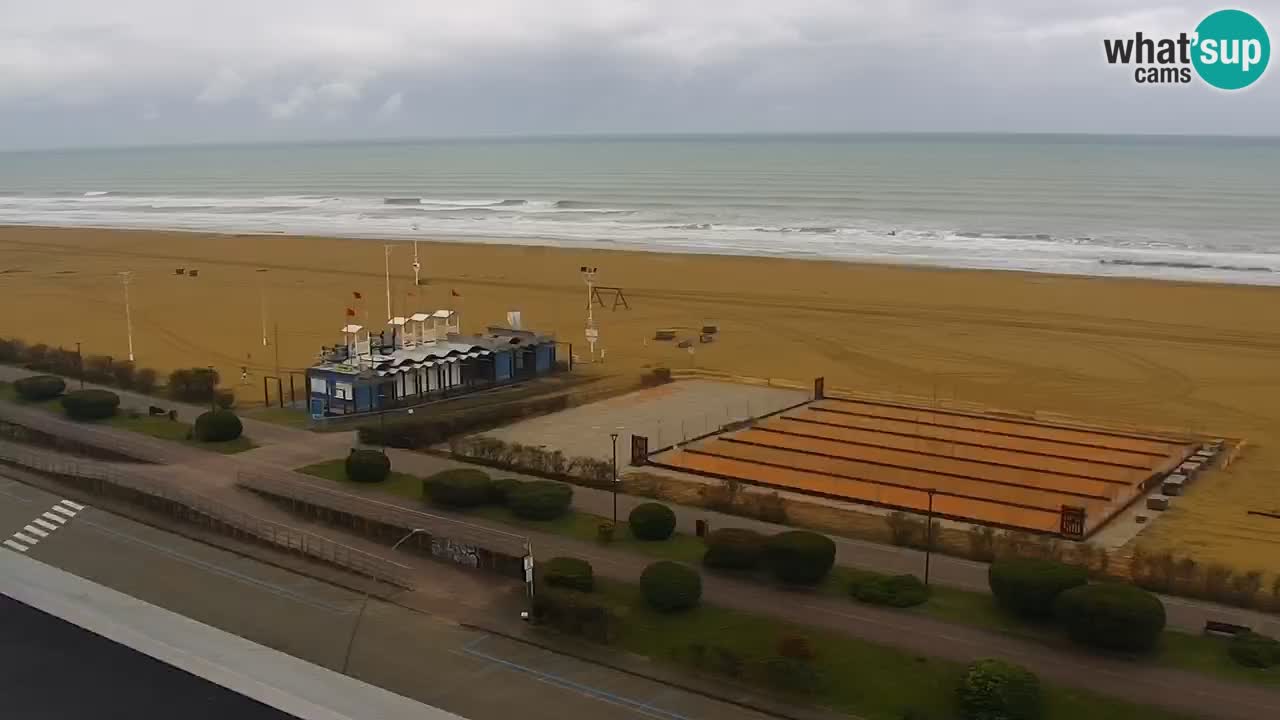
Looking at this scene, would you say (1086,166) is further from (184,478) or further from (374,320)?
(184,478)

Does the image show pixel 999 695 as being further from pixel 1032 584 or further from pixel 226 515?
pixel 226 515

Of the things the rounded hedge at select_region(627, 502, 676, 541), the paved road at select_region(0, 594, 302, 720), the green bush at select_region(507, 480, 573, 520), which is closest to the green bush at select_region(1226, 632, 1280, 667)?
the rounded hedge at select_region(627, 502, 676, 541)

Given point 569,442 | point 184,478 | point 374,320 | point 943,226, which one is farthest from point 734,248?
point 184,478

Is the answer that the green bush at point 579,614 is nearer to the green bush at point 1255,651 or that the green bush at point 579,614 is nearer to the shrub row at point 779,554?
the shrub row at point 779,554

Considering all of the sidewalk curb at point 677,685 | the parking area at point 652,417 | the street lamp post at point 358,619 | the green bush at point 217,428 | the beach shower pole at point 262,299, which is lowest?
the sidewalk curb at point 677,685

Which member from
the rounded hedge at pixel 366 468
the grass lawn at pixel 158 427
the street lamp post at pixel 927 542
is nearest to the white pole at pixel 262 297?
the grass lawn at pixel 158 427

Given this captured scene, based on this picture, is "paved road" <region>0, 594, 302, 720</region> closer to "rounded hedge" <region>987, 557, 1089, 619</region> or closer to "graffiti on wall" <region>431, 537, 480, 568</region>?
"graffiti on wall" <region>431, 537, 480, 568</region>
